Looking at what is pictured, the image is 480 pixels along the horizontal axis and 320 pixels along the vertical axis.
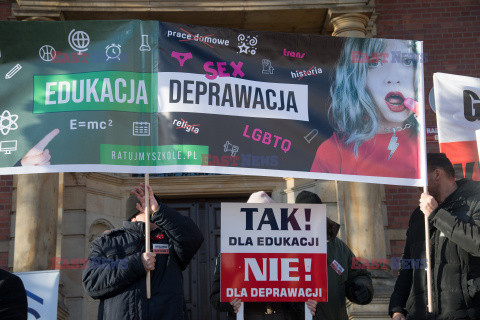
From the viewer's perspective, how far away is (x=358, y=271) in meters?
6.46

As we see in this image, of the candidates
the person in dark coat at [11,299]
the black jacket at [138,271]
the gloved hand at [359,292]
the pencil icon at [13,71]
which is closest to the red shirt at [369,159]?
the gloved hand at [359,292]

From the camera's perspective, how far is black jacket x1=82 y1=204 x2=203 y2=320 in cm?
545

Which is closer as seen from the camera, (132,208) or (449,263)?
(449,263)

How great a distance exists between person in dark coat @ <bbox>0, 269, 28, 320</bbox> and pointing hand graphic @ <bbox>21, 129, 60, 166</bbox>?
1646mm

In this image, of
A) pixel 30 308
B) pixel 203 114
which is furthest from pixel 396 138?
pixel 30 308

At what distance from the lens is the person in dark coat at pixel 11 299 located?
4.12m

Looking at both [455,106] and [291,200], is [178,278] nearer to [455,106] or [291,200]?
[455,106]

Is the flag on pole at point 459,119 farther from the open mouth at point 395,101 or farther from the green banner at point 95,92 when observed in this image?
the green banner at point 95,92

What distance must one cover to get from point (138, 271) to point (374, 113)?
2.21 meters

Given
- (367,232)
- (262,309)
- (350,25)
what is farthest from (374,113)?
(350,25)

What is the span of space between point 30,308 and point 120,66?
212cm

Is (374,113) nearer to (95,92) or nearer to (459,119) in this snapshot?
(459,119)

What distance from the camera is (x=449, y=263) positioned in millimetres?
5312

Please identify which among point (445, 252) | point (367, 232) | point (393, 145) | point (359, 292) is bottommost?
point (359, 292)
